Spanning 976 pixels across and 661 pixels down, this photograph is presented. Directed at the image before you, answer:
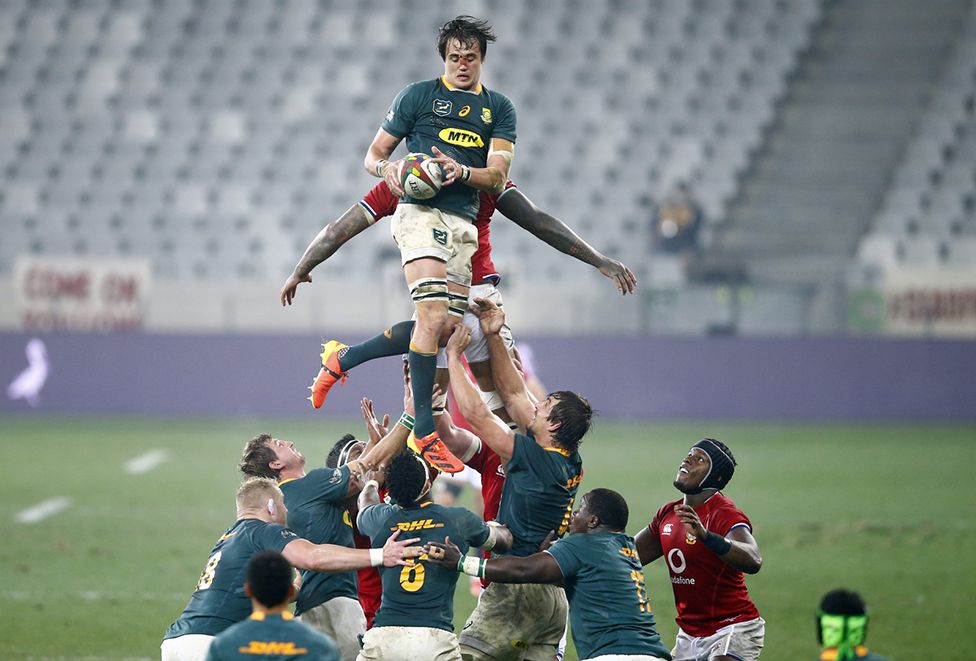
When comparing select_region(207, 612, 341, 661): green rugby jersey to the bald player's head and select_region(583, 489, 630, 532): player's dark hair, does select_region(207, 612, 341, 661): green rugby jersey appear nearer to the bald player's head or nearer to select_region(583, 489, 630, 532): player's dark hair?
the bald player's head

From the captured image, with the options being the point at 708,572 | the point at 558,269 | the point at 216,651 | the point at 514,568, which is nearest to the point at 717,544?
the point at 708,572

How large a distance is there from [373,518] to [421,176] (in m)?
1.93

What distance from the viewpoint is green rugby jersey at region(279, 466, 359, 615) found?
842 centimetres

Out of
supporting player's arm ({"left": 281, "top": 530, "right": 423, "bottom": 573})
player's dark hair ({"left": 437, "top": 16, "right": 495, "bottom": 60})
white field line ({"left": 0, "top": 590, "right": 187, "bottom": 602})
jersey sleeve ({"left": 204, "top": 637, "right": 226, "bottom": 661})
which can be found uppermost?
player's dark hair ({"left": 437, "top": 16, "right": 495, "bottom": 60})

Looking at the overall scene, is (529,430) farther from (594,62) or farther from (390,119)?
(594,62)

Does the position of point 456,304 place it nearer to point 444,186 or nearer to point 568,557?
point 444,186

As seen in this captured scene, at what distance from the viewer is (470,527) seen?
772cm

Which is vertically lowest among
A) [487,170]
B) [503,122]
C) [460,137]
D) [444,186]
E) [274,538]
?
[274,538]

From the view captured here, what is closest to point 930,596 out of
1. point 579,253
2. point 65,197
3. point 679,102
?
point 579,253

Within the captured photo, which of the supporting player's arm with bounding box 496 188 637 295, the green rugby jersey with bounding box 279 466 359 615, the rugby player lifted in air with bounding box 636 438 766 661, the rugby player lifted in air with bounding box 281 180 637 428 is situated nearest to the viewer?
the green rugby jersey with bounding box 279 466 359 615

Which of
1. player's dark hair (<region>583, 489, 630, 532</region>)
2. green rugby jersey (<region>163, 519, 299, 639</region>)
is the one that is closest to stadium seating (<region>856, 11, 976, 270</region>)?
player's dark hair (<region>583, 489, 630, 532</region>)

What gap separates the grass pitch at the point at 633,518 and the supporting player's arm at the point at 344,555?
324 centimetres

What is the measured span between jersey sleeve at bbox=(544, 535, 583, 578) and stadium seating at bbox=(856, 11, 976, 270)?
812 inches

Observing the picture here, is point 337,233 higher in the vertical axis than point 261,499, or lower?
higher
